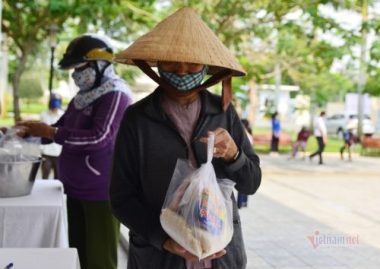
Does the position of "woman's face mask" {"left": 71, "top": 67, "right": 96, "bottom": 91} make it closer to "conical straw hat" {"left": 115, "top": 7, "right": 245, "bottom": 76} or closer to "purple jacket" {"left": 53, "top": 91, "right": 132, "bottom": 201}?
"purple jacket" {"left": 53, "top": 91, "right": 132, "bottom": 201}

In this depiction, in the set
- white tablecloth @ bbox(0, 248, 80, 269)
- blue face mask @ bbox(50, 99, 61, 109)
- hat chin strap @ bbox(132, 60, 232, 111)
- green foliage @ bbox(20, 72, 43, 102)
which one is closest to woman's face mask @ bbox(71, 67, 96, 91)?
hat chin strap @ bbox(132, 60, 232, 111)

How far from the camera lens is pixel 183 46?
1679mm

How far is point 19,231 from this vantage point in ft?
9.70

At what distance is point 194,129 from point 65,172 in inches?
62.8

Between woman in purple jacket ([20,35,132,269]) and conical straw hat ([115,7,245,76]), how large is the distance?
1220mm

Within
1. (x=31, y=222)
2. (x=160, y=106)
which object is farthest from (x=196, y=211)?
(x=31, y=222)

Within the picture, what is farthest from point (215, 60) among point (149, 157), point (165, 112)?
point (149, 157)

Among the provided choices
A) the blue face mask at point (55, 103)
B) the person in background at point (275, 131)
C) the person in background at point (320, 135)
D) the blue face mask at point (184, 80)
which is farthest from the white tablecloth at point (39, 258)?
the person in background at point (275, 131)

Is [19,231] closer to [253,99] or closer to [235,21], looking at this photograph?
[235,21]

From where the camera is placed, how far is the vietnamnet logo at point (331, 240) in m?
6.07

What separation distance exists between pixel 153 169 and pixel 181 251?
0.86 ft

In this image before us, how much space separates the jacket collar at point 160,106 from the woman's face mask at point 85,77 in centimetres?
135

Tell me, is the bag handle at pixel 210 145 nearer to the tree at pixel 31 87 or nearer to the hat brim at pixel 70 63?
the hat brim at pixel 70 63

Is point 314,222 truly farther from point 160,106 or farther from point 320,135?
point 320,135
